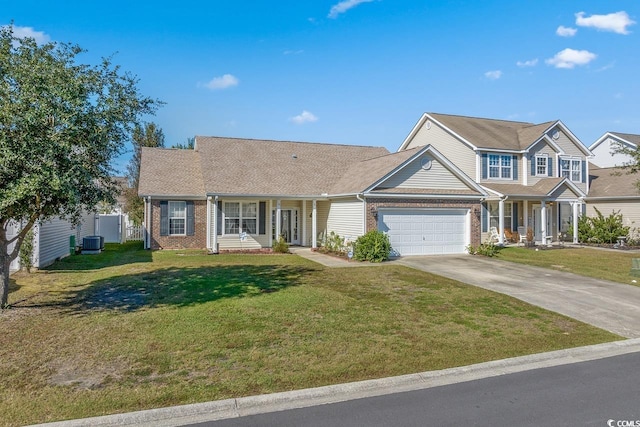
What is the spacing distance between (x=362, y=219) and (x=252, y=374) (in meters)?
13.2

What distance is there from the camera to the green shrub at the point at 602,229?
81.7 feet

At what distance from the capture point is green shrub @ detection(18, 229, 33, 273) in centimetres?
1406

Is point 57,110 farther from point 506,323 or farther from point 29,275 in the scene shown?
point 506,323

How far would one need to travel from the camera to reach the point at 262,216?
22500 millimetres

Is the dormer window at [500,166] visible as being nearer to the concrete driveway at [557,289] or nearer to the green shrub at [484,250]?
the green shrub at [484,250]

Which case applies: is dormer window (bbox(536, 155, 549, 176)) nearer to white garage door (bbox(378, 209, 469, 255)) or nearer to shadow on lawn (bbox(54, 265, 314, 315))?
white garage door (bbox(378, 209, 469, 255))

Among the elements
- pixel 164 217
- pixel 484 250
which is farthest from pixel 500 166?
pixel 164 217

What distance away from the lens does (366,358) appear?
6.42 metres

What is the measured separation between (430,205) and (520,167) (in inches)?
404

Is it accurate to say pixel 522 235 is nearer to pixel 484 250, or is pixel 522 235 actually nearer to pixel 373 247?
pixel 484 250

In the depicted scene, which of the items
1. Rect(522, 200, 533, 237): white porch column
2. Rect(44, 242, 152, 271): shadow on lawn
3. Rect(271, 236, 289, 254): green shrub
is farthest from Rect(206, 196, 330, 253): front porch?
Rect(522, 200, 533, 237): white porch column

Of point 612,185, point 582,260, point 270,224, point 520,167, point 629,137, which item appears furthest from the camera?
point 629,137

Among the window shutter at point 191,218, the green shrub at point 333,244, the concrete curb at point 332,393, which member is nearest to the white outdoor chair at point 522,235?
the green shrub at point 333,244

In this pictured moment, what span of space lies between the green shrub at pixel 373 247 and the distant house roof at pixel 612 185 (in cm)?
1701
